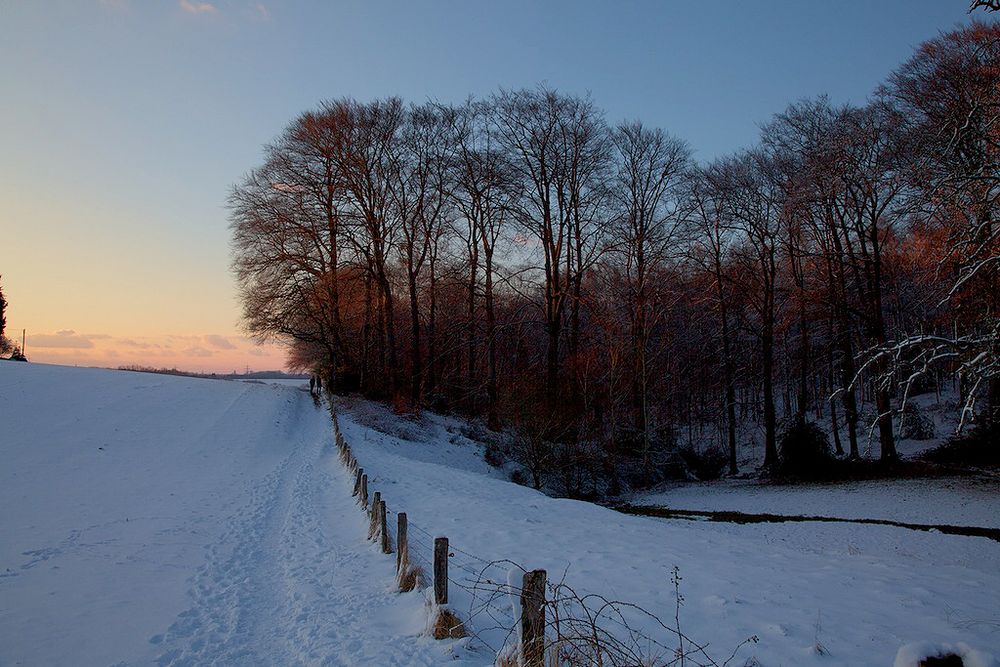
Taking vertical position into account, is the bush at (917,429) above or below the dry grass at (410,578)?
below

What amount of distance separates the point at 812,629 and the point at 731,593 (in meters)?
1.32

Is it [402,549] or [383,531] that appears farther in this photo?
[383,531]

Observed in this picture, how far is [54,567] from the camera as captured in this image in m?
8.80

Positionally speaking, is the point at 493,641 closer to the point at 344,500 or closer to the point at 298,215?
the point at 344,500

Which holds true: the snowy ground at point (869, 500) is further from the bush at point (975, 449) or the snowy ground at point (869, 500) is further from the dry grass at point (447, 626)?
the dry grass at point (447, 626)

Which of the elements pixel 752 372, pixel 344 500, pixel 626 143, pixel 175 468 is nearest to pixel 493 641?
pixel 344 500

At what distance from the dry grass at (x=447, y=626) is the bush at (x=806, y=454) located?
2345cm

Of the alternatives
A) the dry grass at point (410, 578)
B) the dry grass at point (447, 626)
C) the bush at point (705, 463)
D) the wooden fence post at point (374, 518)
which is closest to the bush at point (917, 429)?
the bush at point (705, 463)

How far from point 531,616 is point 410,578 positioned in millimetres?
3689

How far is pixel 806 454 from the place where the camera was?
24938 mm

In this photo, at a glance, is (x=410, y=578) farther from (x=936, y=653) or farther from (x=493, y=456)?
(x=493, y=456)

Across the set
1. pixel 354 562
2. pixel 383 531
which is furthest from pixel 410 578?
pixel 383 531

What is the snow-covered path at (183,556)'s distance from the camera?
5.95 meters

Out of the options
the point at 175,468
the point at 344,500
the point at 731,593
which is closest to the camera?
the point at 731,593
